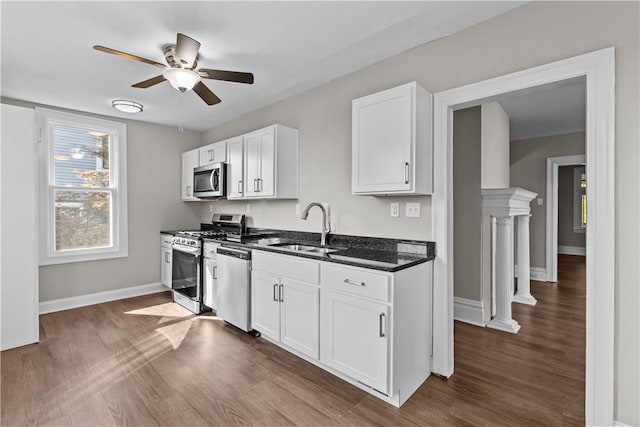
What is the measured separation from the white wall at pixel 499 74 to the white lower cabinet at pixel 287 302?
72 centimetres

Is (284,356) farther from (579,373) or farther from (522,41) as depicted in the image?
(522,41)

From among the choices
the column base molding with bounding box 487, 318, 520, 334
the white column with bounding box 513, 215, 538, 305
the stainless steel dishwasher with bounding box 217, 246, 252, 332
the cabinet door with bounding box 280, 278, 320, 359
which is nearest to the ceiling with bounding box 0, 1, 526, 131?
the stainless steel dishwasher with bounding box 217, 246, 252, 332

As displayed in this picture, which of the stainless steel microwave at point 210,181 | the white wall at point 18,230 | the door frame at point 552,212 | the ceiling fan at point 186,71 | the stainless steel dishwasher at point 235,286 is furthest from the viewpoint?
the door frame at point 552,212

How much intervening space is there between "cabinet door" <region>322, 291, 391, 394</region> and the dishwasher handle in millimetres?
1059

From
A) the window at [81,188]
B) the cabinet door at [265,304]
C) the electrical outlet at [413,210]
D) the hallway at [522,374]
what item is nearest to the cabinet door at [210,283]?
the cabinet door at [265,304]

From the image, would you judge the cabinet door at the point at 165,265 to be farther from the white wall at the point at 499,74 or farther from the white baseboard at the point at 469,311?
the white baseboard at the point at 469,311

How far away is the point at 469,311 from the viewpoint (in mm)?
3438

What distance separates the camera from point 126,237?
4473 mm

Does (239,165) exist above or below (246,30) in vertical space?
below

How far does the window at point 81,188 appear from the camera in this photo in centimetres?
387

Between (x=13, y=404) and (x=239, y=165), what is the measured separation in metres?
2.77

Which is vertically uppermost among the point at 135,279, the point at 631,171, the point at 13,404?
the point at 631,171

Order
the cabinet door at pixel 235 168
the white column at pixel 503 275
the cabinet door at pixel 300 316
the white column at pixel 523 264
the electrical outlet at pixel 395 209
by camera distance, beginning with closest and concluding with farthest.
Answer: the cabinet door at pixel 300 316 < the electrical outlet at pixel 395 209 < the white column at pixel 503 275 < the cabinet door at pixel 235 168 < the white column at pixel 523 264

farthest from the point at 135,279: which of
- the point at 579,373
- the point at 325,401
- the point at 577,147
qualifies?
the point at 577,147
